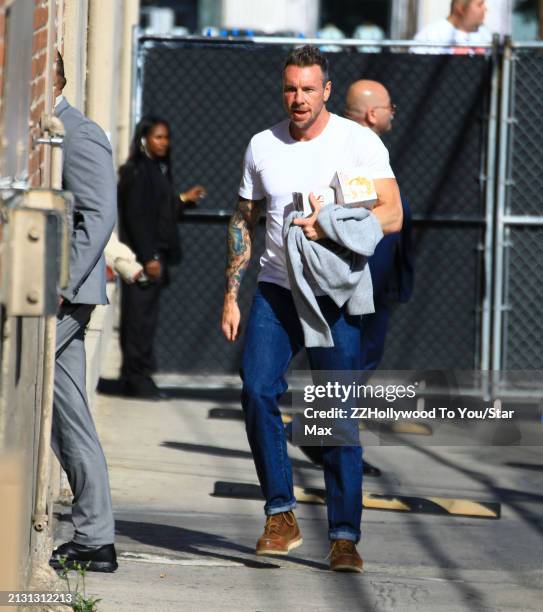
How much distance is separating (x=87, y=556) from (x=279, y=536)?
0.76m

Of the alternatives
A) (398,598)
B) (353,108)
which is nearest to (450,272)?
(353,108)

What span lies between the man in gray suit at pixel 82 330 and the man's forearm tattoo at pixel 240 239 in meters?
0.70

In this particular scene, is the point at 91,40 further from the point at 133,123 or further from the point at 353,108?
the point at 353,108

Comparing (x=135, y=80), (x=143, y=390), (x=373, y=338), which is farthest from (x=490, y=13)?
(x=373, y=338)

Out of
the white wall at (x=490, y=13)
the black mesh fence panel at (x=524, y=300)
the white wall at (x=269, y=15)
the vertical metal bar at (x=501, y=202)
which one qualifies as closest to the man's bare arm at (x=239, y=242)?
the vertical metal bar at (x=501, y=202)

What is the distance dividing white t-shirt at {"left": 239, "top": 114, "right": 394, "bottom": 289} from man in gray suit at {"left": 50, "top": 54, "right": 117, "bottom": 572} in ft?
2.26

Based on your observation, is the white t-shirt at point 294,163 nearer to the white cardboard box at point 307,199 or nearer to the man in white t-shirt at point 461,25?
the white cardboard box at point 307,199

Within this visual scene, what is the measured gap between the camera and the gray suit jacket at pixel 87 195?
17.7ft

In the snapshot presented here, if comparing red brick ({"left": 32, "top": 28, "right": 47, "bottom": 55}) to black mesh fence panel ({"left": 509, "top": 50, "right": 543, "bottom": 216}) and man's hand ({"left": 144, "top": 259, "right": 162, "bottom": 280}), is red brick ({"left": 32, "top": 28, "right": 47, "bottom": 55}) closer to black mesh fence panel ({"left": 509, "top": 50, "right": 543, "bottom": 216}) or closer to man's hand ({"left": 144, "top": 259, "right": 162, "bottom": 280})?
man's hand ({"left": 144, "top": 259, "right": 162, "bottom": 280})

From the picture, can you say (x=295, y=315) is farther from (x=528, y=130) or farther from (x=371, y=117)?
(x=528, y=130)

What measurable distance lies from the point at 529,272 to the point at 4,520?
25.4 ft

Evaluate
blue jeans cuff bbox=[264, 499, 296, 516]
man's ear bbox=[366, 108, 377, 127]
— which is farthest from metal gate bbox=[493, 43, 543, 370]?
blue jeans cuff bbox=[264, 499, 296, 516]

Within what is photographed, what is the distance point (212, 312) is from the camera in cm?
1077

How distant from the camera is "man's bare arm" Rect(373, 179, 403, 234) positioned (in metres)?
5.86
